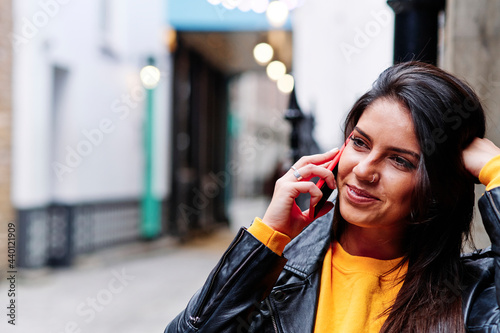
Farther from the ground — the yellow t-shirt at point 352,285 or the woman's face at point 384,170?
the woman's face at point 384,170

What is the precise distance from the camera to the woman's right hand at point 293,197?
145 cm

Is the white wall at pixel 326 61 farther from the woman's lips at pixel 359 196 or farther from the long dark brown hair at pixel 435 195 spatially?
the woman's lips at pixel 359 196

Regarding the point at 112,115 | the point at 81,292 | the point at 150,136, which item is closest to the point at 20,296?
the point at 81,292

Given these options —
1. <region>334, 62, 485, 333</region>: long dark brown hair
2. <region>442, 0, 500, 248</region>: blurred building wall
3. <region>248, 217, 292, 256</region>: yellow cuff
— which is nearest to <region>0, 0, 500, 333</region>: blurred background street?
<region>442, 0, 500, 248</region>: blurred building wall

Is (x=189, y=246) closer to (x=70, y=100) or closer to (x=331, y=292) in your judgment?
(x=70, y=100)

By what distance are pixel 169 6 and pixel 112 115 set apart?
2.97 m

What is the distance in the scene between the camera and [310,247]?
1580mm

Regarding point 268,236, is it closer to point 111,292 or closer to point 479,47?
point 479,47

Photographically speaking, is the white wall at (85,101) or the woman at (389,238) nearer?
the woman at (389,238)

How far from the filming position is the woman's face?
1398 mm

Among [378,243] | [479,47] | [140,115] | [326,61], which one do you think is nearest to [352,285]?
[378,243]

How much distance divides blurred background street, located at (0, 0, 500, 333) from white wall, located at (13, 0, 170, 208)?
3cm

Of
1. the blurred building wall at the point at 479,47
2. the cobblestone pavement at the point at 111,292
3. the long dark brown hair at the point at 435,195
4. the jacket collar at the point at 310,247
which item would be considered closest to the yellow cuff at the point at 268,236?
the jacket collar at the point at 310,247

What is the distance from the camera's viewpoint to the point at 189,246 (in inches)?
449
